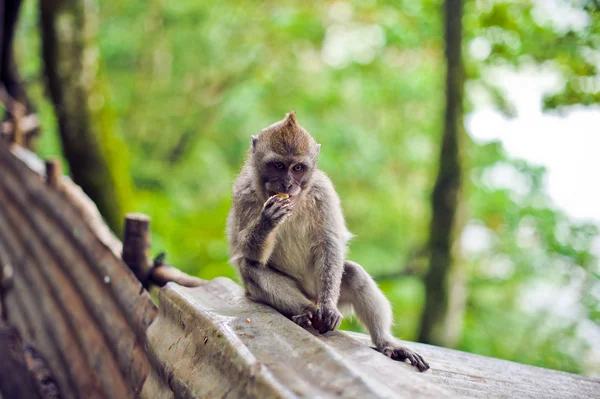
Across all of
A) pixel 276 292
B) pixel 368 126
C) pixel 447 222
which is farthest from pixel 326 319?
pixel 368 126

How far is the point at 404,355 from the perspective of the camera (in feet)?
9.11

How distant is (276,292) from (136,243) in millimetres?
1017

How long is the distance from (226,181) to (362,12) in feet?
14.1

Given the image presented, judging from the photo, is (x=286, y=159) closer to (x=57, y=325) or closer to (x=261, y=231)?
(x=261, y=231)

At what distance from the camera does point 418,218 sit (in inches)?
441

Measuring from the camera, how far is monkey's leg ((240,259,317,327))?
9.45 ft

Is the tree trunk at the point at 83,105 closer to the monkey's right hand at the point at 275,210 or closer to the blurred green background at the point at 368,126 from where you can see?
the blurred green background at the point at 368,126

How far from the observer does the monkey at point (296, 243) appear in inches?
116

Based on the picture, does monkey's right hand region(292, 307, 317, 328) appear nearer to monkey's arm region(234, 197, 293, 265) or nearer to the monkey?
the monkey

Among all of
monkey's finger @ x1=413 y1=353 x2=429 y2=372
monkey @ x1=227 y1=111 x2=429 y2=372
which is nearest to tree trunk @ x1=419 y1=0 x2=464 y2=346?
monkey @ x1=227 y1=111 x2=429 y2=372

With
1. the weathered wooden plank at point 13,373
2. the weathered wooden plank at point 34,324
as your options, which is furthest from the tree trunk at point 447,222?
the weathered wooden plank at point 13,373

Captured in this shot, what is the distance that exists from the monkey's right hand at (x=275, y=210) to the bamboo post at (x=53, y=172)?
2.39 meters

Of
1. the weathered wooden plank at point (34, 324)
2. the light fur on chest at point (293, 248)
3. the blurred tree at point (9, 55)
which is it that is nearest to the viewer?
the light fur on chest at point (293, 248)

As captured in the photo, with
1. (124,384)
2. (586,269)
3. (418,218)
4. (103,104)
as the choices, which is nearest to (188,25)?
(103,104)
